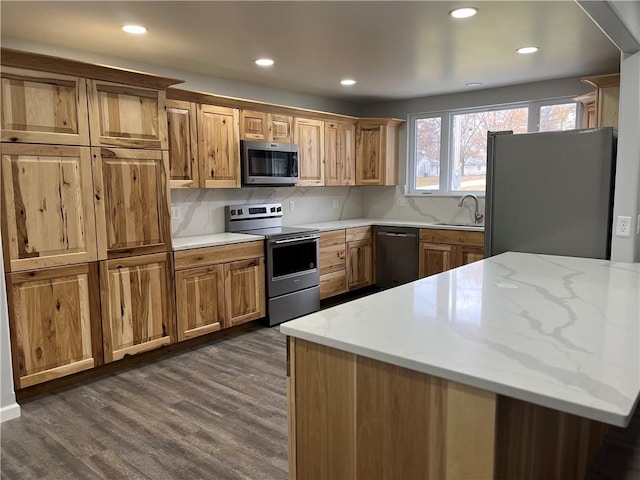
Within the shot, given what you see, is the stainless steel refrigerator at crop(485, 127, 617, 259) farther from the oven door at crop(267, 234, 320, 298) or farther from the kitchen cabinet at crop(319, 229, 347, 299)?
the kitchen cabinet at crop(319, 229, 347, 299)

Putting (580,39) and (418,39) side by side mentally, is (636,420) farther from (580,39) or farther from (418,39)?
(418,39)

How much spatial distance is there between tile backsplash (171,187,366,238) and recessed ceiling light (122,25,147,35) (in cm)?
150

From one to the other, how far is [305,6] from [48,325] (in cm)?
249

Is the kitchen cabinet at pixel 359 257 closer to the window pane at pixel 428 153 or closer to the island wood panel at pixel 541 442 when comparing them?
the window pane at pixel 428 153

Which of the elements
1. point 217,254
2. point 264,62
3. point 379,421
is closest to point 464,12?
point 264,62

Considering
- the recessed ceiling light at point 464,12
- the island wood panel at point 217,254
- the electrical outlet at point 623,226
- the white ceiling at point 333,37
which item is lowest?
the island wood panel at point 217,254

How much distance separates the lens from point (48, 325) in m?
3.06

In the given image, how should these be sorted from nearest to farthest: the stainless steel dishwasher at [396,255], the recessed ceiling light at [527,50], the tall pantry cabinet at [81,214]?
the tall pantry cabinet at [81,214] → the recessed ceiling light at [527,50] → the stainless steel dishwasher at [396,255]

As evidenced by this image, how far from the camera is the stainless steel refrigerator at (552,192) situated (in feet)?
8.41

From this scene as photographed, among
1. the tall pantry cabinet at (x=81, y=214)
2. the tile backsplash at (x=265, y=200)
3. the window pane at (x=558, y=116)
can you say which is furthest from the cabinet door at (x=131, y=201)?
the window pane at (x=558, y=116)

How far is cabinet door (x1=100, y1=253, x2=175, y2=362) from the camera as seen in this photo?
11.0ft

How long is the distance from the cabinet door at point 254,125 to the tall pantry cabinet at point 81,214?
3.34 ft

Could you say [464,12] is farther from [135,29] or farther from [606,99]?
[135,29]

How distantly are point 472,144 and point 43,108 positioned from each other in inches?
171
